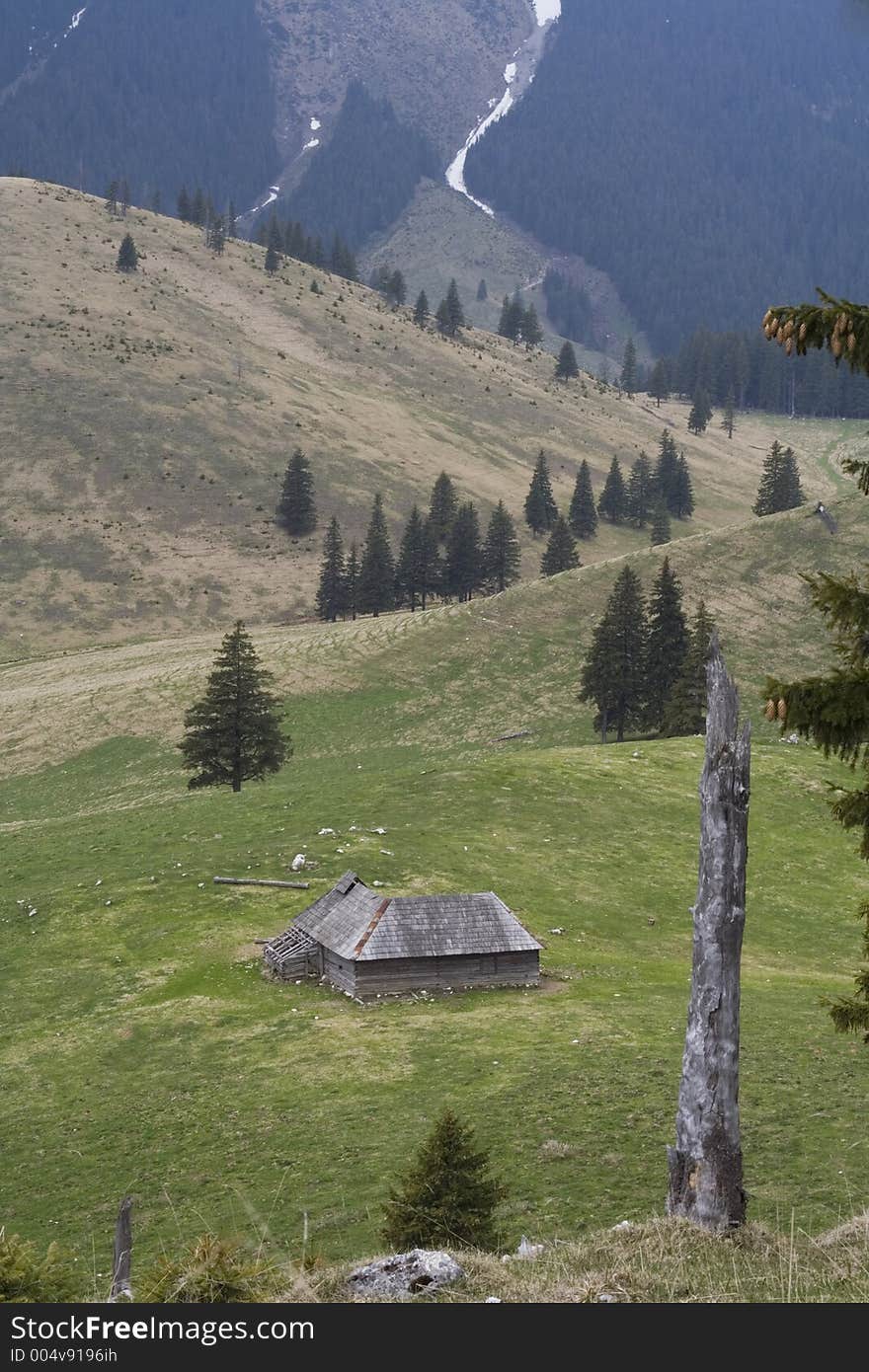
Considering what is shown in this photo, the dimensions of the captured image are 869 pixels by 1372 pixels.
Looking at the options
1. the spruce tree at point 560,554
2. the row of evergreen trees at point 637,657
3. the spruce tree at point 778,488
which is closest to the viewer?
the row of evergreen trees at point 637,657

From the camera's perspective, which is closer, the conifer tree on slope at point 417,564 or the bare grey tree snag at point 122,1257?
the bare grey tree snag at point 122,1257

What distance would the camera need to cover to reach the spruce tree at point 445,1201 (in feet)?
53.8

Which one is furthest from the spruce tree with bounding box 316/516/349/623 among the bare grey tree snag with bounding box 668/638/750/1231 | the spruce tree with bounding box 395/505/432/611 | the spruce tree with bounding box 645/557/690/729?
the bare grey tree snag with bounding box 668/638/750/1231

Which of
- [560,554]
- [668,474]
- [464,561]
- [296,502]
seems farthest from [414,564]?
[668,474]

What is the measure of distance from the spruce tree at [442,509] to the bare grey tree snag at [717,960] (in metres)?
127

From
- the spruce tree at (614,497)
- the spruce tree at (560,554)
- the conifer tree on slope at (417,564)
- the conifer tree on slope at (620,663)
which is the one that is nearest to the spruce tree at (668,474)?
the spruce tree at (614,497)

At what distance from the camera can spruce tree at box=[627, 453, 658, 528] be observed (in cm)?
16388

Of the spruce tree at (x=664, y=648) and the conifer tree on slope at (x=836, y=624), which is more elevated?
the conifer tree on slope at (x=836, y=624)

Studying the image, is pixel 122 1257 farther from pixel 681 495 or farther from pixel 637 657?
pixel 681 495

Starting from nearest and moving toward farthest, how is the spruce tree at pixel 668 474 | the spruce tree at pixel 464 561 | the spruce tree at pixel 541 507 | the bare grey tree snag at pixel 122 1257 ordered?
1. the bare grey tree snag at pixel 122 1257
2. the spruce tree at pixel 464 561
3. the spruce tree at pixel 541 507
4. the spruce tree at pixel 668 474

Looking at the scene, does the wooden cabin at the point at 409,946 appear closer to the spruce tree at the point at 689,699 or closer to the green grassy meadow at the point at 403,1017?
the green grassy meadow at the point at 403,1017

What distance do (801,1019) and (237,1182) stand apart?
17.1 m
